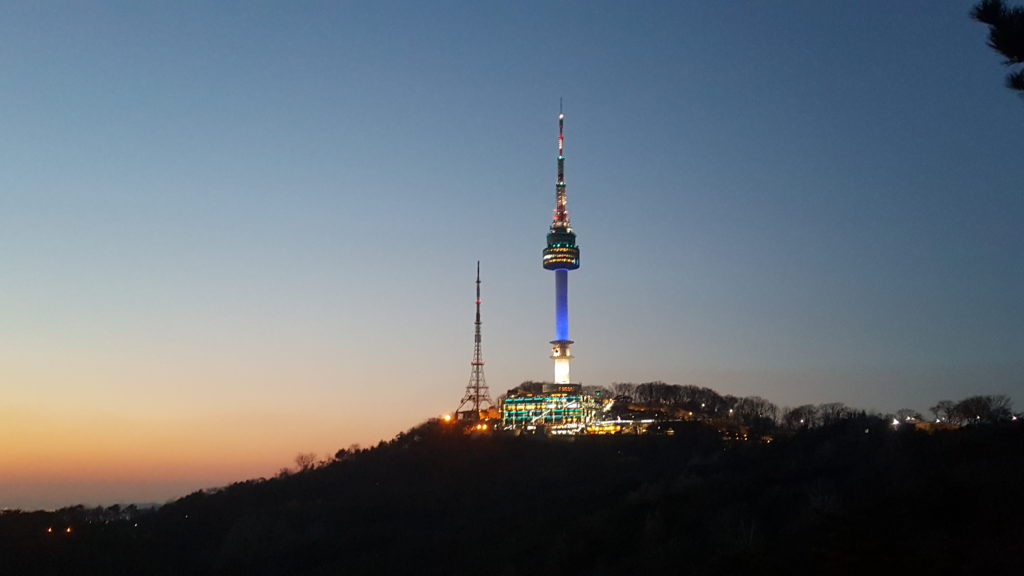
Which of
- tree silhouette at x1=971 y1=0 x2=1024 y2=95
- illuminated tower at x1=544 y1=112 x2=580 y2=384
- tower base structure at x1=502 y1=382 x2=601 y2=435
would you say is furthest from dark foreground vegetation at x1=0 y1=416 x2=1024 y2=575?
illuminated tower at x1=544 y1=112 x2=580 y2=384

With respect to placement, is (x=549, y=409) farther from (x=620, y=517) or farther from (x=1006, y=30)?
(x=1006, y=30)

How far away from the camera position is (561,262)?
576ft

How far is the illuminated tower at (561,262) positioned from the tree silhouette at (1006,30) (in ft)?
493

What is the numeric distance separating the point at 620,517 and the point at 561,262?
14509 cm

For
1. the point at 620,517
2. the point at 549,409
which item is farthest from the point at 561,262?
the point at 620,517

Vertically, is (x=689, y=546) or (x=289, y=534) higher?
(x=689, y=546)

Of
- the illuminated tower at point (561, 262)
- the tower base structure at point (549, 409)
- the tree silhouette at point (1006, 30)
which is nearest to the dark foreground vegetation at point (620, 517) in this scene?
the tree silhouette at point (1006, 30)

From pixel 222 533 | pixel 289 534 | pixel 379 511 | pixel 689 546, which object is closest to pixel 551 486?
pixel 379 511

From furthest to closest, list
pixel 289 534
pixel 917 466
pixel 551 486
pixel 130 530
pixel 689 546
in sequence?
1. pixel 130 530
2. pixel 551 486
3. pixel 289 534
4. pixel 917 466
5. pixel 689 546

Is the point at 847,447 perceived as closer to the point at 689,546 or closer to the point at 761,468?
the point at 761,468

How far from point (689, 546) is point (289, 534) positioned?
61066 millimetres

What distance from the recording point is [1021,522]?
16.1 metres

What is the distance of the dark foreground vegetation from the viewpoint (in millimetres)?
17234

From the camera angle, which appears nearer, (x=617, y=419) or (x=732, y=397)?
(x=617, y=419)
